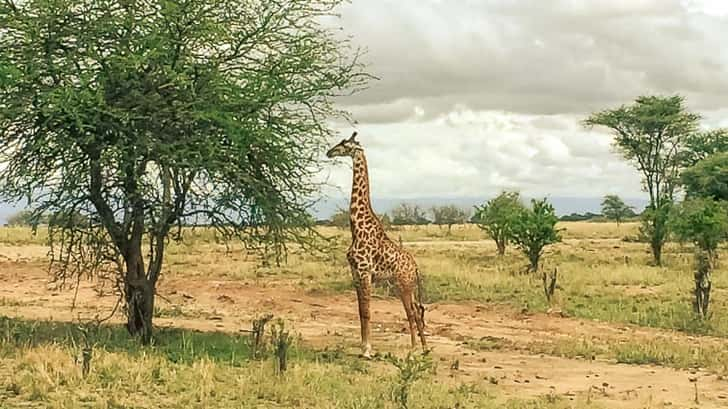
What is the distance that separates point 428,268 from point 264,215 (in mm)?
15545

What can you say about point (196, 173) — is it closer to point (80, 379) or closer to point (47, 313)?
point (80, 379)

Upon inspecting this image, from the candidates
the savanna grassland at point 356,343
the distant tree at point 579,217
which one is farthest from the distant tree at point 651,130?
the distant tree at point 579,217

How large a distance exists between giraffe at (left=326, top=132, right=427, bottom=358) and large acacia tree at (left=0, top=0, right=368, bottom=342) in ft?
2.84

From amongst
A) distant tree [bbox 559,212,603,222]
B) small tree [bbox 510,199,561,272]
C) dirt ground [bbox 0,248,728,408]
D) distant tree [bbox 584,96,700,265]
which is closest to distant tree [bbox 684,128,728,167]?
distant tree [bbox 584,96,700,265]

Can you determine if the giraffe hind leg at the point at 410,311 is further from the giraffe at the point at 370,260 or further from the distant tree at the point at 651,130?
the distant tree at the point at 651,130

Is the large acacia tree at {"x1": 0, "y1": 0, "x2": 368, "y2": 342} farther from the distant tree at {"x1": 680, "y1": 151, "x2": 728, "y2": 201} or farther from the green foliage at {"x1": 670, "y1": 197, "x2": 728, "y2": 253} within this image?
the distant tree at {"x1": 680, "y1": 151, "x2": 728, "y2": 201}

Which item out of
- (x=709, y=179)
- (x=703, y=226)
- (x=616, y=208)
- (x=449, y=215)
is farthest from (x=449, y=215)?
(x=703, y=226)

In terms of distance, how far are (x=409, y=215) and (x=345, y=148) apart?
6464 cm

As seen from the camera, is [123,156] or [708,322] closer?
[123,156]

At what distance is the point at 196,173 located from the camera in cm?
1398

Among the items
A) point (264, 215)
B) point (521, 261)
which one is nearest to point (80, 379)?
point (264, 215)

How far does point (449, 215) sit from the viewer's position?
73750mm

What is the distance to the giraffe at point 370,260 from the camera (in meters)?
15.1

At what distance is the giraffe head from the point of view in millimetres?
15251
